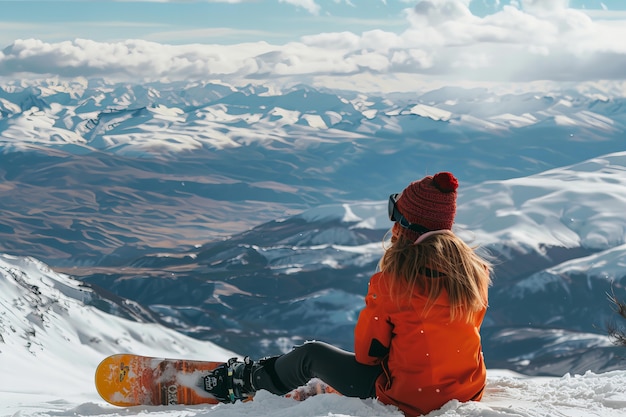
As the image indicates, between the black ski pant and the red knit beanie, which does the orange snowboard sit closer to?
the black ski pant

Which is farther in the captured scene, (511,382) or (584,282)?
(584,282)

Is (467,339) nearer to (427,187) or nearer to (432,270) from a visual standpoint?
(432,270)

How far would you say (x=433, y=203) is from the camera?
5348 mm

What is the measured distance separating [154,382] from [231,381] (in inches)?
42.5

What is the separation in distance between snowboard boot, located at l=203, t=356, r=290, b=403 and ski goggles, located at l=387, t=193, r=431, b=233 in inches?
64.1

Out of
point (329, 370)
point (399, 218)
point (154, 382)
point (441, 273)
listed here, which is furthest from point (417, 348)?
point (154, 382)

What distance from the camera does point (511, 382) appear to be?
6.83 m

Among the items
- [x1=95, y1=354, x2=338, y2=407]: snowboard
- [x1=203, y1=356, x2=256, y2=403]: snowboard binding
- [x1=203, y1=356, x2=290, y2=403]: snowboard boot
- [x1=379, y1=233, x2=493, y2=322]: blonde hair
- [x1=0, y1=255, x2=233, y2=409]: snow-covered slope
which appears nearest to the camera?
[x1=379, y1=233, x2=493, y2=322]: blonde hair

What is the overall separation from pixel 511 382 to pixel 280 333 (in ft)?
625

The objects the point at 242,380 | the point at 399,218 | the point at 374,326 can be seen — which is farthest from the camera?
the point at 242,380

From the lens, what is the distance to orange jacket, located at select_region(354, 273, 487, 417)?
5.08 m

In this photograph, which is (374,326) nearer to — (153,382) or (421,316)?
(421,316)

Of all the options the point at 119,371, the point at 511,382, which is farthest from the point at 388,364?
the point at 119,371

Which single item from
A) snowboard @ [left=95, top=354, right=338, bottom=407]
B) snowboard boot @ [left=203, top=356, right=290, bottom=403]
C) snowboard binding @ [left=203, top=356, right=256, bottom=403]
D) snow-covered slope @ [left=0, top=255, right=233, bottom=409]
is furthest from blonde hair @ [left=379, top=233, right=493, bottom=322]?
snow-covered slope @ [left=0, top=255, right=233, bottom=409]
